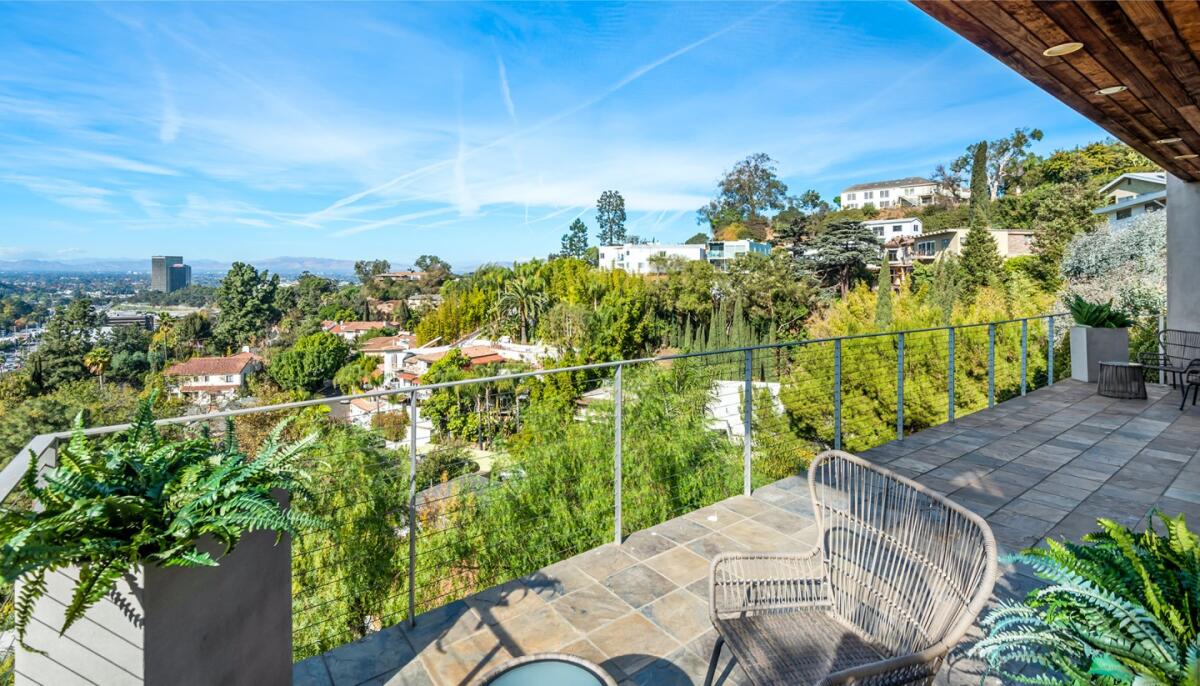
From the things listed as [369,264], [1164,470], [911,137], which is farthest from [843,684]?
[369,264]

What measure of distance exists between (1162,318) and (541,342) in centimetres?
3030

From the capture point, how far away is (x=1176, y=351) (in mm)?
6992

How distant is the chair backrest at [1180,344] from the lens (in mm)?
6668

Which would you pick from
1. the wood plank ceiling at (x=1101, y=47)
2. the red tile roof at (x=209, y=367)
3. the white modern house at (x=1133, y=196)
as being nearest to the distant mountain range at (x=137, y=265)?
the red tile roof at (x=209, y=367)

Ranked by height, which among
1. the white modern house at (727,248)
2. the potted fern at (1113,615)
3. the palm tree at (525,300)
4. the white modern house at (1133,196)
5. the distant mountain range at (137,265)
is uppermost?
the distant mountain range at (137,265)

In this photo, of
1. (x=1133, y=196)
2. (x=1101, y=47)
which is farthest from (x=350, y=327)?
(x=1101, y=47)

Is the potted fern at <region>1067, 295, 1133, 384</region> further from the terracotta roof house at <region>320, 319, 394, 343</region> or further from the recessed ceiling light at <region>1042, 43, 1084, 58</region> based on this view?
the terracotta roof house at <region>320, 319, 394, 343</region>

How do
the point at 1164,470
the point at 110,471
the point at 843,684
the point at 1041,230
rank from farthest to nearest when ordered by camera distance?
1. the point at 1041,230
2. the point at 1164,470
3. the point at 110,471
4. the point at 843,684

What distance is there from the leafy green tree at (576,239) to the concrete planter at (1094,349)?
6112 cm

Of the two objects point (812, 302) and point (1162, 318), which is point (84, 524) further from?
point (812, 302)

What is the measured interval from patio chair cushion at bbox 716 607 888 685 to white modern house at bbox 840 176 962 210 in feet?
199

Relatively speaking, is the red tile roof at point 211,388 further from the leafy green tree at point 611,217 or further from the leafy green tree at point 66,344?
the leafy green tree at point 611,217

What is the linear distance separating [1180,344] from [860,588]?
25.2ft

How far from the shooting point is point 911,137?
174 feet
